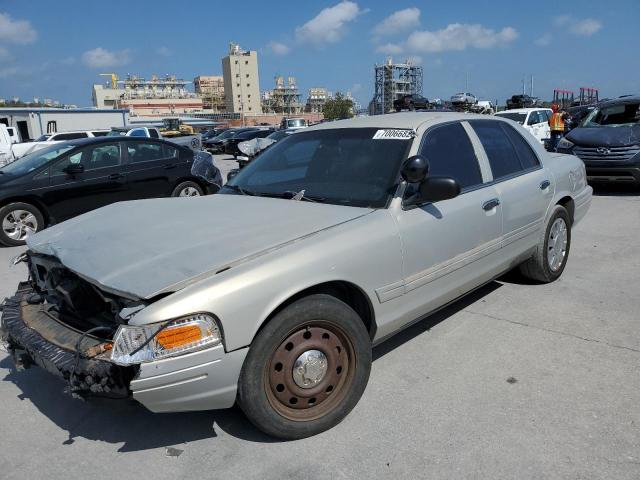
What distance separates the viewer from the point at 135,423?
290 centimetres

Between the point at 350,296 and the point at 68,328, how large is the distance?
1.53 m

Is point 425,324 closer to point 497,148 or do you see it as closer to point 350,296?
point 350,296

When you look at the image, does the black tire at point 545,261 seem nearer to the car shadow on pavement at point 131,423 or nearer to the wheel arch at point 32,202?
the car shadow on pavement at point 131,423

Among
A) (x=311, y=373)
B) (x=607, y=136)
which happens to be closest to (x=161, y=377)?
(x=311, y=373)

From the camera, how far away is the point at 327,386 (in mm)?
2760

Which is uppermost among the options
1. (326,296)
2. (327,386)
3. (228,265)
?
(228,265)

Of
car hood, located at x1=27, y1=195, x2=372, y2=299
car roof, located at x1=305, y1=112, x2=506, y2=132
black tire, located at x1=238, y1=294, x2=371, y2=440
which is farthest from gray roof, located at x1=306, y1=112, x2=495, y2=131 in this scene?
black tire, located at x1=238, y1=294, x2=371, y2=440

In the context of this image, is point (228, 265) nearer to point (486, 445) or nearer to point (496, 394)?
Answer: point (486, 445)

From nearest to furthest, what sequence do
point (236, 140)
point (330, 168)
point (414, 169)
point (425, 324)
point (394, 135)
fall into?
point (414, 169), point (394, 135), point (330, 168), point (425, 324), point (236, 140)

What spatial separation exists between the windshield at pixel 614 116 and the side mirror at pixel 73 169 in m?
9.32

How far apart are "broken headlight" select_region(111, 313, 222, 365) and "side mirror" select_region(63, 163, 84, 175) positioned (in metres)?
6.41

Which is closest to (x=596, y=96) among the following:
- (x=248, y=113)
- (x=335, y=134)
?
(x=335, y=134)

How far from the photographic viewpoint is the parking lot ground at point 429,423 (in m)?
2.47

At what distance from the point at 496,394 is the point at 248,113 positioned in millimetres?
134324
